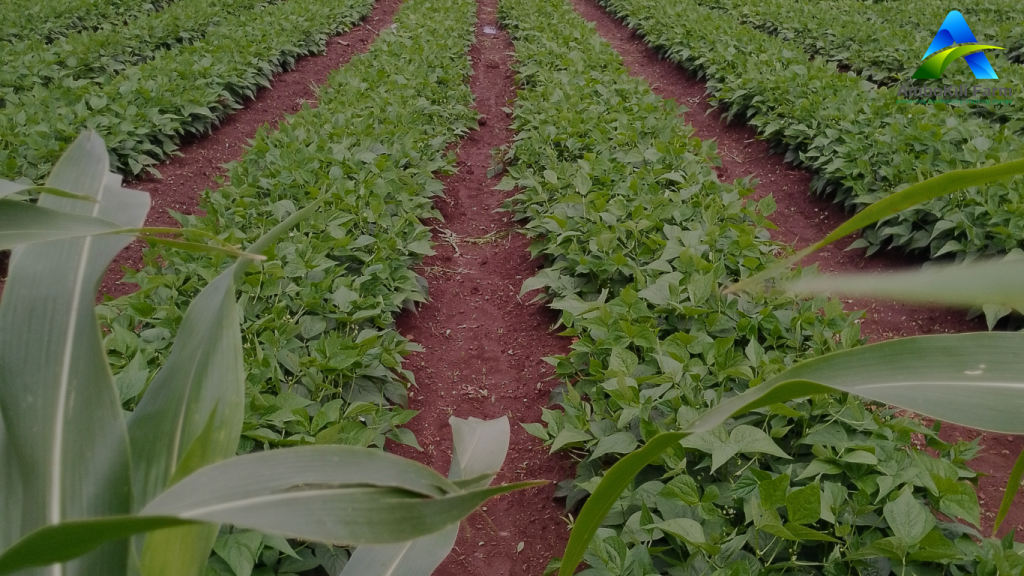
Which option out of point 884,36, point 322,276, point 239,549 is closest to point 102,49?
point 322,276

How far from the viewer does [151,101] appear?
5449 mm

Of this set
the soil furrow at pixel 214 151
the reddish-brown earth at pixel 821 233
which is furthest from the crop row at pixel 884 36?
the soil furrow at pixel 214 151

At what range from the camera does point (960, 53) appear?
21.3ft

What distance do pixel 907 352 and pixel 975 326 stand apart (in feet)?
11.1

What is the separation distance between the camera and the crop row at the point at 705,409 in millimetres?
1558

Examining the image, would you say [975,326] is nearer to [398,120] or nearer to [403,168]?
[403,168]

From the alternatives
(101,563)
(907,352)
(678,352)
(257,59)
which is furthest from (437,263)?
(257,59)

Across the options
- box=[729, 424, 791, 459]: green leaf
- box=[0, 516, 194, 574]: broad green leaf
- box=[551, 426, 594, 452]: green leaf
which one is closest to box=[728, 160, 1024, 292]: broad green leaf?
box=[0, 516, 194, 574]: broad green leaf

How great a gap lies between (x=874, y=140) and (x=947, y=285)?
4674 millimetres

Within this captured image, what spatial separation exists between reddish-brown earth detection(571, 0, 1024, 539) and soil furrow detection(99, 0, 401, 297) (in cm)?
401

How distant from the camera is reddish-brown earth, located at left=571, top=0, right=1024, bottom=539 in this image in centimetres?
249

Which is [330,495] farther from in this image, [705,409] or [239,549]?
[705,409]

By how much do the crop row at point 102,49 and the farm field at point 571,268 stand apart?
5cm

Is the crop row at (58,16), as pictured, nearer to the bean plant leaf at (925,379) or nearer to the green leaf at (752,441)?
the green leaf at (752,441)
